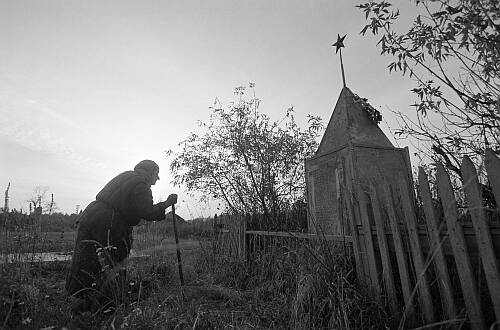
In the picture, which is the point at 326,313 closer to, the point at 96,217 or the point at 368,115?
the point at 96,217

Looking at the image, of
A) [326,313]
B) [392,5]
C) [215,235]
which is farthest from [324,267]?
[215,235]

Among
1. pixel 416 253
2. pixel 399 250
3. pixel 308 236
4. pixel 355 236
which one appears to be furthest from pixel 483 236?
pixel 308 236

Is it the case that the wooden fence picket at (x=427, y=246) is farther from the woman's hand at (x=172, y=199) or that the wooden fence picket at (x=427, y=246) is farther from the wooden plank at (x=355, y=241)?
the woman's hand at (x=172, y=199)

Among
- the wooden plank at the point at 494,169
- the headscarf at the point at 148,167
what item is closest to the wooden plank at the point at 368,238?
the wooden plank at the point at 494,169

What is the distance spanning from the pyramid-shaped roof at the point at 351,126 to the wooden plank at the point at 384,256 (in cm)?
252

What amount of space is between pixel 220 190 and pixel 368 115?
6439 millimetres

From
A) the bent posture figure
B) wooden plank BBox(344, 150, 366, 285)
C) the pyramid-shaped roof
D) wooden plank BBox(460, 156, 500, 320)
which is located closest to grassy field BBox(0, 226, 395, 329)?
wooden plank BBox(344, 150, 366, 285)

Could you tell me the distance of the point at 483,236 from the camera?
1.92 meters

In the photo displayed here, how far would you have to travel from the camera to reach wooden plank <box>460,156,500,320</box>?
1.87 metres

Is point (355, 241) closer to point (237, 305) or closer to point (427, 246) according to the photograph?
point (427, 246)

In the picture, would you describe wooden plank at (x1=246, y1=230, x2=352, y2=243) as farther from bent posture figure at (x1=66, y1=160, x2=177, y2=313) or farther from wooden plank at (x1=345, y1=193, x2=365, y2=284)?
bent posture figure at (x1=66, y1=160, x2=177, y2=313)

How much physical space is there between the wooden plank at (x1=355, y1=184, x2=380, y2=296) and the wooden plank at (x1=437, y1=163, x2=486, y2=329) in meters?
0.70

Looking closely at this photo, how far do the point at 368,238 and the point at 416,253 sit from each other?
0.49m

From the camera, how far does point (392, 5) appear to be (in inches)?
125
